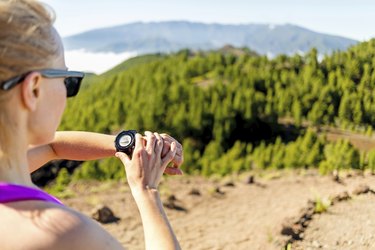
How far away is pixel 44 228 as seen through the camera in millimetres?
1374

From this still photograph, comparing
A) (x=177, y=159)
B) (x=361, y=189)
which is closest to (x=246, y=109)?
(x=361, y=189)

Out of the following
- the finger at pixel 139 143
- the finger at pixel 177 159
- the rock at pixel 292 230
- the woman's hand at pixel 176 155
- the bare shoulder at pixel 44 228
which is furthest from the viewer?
the rock at pixel 292 230

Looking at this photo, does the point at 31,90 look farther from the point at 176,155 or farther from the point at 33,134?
the point at 176,155

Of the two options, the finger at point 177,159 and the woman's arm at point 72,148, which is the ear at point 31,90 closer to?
the finger at point 177,159

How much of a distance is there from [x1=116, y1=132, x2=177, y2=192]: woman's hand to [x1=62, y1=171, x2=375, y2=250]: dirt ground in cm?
420

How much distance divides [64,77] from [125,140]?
1.76 ft

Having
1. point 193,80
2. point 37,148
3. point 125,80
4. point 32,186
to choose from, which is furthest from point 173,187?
point 125,80

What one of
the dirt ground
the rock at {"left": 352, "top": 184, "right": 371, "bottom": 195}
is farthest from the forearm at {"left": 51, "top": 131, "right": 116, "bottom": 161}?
the rock at {"left": 352, "top": 184, "right": 371, "bottom": 195}

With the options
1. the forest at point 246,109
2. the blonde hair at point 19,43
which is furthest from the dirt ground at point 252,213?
the blonde hair at point 19,43

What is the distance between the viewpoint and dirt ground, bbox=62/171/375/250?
20.3 feet

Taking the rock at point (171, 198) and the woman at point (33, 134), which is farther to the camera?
the rock at point (171, 198)

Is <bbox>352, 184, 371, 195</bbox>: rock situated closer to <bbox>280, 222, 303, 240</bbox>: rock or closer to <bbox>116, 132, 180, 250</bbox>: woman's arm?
<bbox>280, 222, 303, 240</bbox>: rock

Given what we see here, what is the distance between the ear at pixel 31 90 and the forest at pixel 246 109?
Answer: 550cm

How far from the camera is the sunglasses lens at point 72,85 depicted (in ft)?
5.67
